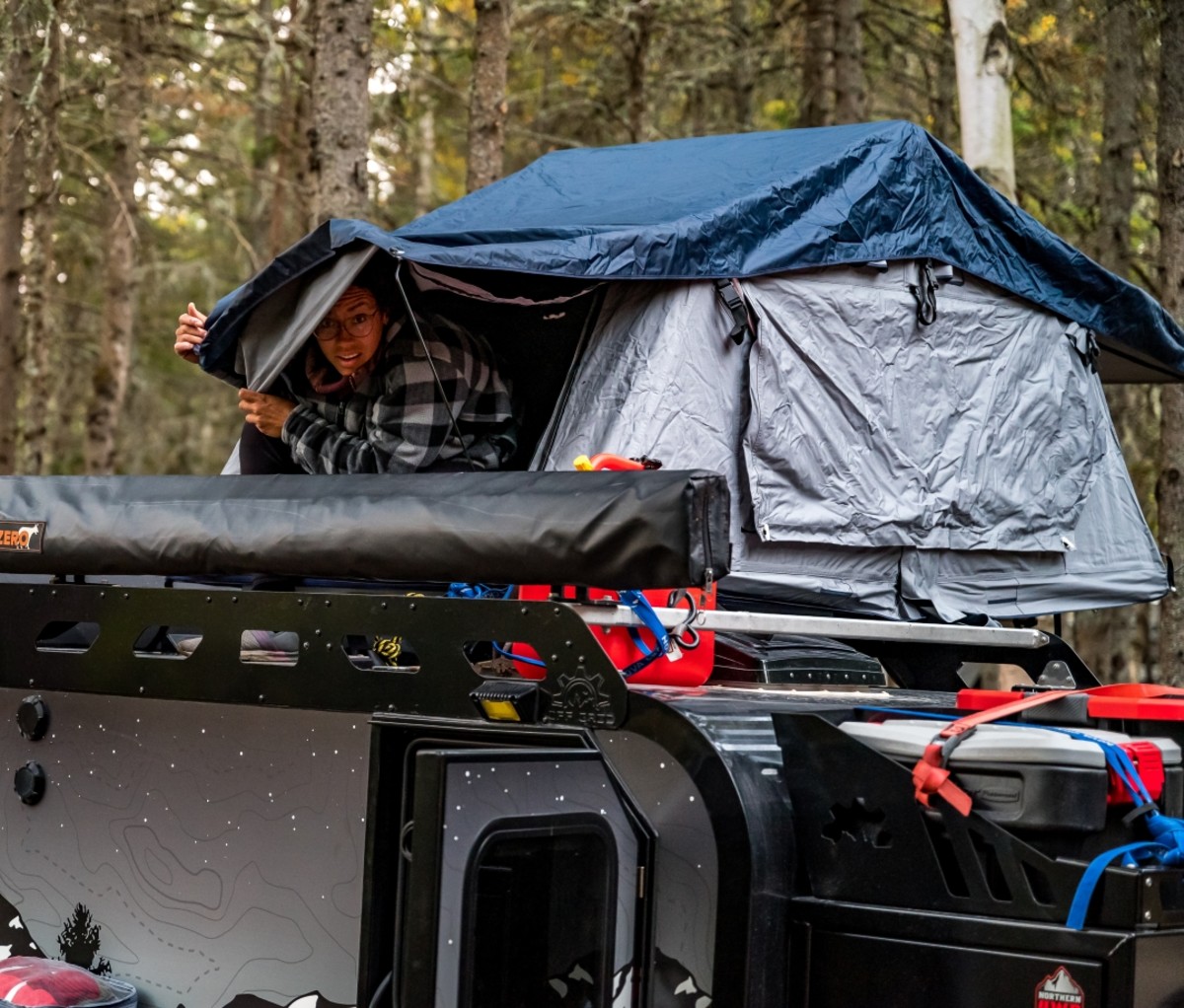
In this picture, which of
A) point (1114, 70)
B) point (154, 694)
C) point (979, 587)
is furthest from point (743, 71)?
point (154, 694)

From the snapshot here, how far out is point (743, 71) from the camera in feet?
42.0

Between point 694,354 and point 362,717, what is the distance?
1931 millimetres

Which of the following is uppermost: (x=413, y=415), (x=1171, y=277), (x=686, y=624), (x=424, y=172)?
(x=424, y=172)

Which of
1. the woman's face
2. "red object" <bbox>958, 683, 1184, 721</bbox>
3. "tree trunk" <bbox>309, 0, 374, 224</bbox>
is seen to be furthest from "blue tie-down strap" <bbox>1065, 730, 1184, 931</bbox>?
"tree trunk" <bbox>309, 0, 374, 224</bbox>

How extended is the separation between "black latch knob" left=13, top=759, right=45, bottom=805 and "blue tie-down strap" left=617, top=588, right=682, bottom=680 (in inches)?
65.7

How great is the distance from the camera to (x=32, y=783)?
13.1 ft

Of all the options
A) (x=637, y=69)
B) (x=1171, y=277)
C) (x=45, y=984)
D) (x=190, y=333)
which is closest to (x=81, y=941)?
(x=45, y=984)

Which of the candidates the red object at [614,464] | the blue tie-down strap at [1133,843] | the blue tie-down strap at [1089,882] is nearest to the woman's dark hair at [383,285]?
the red object at [614,464]

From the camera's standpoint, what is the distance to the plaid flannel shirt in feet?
15.7

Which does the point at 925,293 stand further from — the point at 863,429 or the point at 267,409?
the point at 267,409

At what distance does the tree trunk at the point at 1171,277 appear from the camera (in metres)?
7.72

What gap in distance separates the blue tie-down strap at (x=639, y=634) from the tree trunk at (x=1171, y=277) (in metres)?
4.99

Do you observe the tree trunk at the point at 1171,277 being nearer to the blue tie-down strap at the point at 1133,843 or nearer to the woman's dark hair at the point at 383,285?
the woman's dark hair at the point at 383,285

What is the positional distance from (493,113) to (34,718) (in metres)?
6.72
